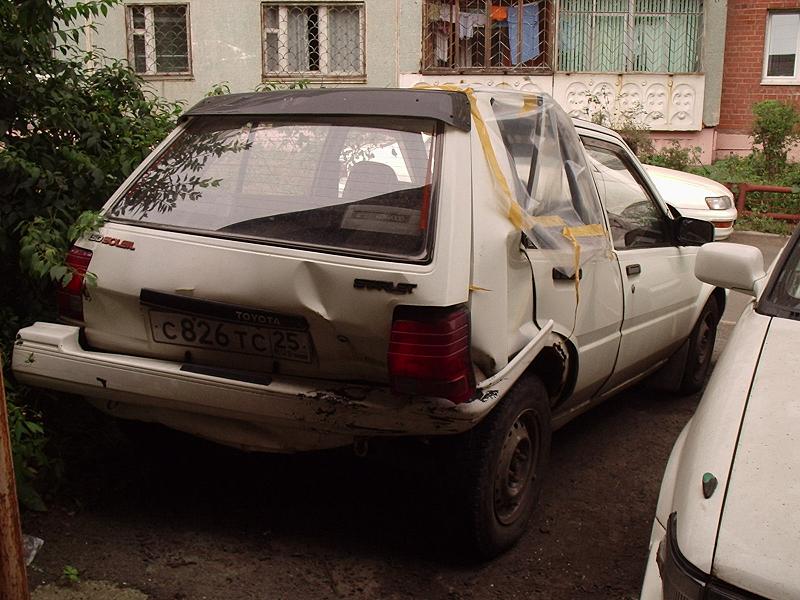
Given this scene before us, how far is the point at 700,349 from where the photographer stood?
563cm

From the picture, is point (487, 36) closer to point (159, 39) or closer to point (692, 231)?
point (159, 39)

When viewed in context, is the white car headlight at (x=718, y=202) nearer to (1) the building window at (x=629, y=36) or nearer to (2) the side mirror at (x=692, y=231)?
(2) the side mirror at (x=692, y=231)

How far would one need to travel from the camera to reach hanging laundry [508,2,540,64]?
15.7 meters

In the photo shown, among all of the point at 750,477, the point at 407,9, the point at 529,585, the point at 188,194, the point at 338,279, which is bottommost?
the point at 529,585

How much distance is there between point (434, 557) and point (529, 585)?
15.3 inches

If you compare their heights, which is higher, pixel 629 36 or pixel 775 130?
pixel 629 36

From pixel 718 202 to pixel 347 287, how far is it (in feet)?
25.0

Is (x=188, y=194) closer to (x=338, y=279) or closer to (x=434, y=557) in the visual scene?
(x=338, y=279)

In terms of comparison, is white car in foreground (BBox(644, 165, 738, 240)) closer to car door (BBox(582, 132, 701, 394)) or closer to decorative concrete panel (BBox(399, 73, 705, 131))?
car door (BBox(582, 132, 701, 394))

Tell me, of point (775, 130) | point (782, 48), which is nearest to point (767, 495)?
point (775, 130)

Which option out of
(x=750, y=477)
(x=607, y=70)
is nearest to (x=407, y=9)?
(x=607, y=70)

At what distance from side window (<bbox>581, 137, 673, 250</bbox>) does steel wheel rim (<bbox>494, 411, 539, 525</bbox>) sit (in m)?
1.22

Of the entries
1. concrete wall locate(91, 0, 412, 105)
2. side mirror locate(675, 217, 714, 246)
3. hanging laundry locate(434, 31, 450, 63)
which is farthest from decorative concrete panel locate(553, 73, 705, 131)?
side mirror locate(675, 217, 714, 246)

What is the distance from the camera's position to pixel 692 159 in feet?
51.2
